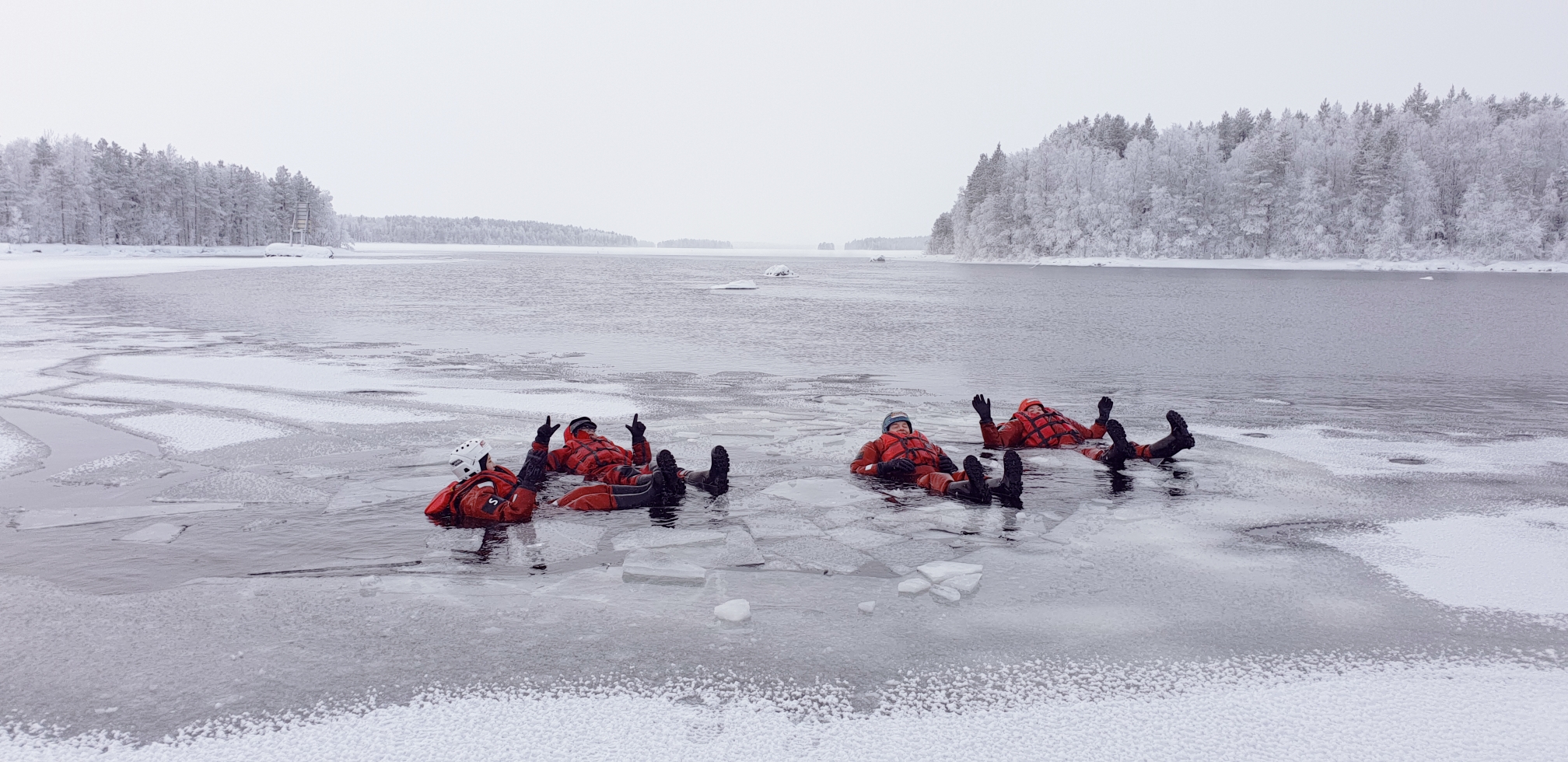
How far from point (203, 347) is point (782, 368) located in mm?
11996

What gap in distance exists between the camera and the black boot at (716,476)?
6.77 metres

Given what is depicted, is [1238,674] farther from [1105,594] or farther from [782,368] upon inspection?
[782,368]

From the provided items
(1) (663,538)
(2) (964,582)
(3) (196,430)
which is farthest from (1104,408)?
(3) (196,430)

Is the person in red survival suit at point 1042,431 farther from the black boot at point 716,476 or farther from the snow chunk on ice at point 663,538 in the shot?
the snow chunk on ice at point 663,538

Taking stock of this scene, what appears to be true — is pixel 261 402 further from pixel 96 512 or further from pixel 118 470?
pixel 96 512

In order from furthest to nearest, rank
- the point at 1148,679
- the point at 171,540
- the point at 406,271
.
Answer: the point at 406,271, the point at 171,540, the point at 1148,679

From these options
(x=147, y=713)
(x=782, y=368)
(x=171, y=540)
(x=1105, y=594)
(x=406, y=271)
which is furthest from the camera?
(x=406, y=271)

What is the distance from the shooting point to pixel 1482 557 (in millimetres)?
5535

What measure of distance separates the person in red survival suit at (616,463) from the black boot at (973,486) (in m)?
1.98

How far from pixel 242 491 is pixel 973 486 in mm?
6146

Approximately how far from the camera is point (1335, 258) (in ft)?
266

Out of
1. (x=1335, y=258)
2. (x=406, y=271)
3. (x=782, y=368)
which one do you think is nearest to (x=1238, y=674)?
(x=782, y=368)

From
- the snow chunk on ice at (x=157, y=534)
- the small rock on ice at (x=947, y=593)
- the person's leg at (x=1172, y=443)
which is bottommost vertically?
the snow chunk on ice at (x=157, y=534)

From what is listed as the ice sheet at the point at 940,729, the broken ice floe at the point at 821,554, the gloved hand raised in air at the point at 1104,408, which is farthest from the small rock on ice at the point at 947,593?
the gloved hand raised in air at the point at 1104,408
